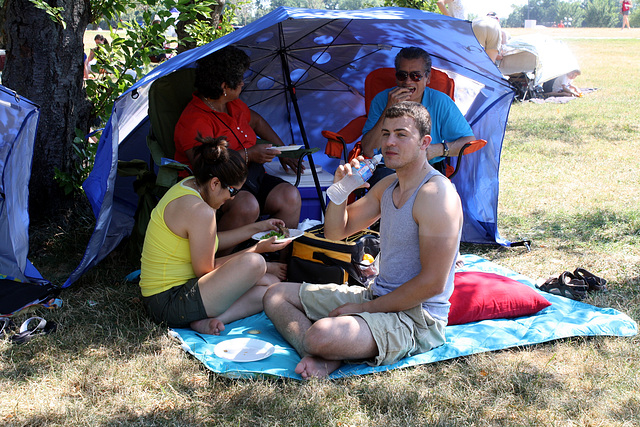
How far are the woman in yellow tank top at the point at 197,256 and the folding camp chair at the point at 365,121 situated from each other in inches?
55.5

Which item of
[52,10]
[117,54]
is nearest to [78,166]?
[117,54]

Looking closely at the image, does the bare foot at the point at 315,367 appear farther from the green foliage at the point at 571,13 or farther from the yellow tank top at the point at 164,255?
the green foliage at the point at 571,13

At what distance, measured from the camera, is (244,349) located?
8.69 ft

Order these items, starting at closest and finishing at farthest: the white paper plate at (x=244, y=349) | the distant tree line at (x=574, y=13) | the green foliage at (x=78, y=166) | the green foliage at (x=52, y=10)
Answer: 1. the white paper plate at (x=244, y=349)
2. the green foliage at (x=52, y=10)
3. the green foliage at (x=78, y=166)
4. the distant tree line at (x=574, y=13)

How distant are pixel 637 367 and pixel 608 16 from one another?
250 ft

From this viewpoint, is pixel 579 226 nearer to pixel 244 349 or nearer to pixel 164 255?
pixel 244 349

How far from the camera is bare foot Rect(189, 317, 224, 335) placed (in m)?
2.85

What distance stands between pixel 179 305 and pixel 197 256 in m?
0.26

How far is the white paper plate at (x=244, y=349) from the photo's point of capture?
2.58 metres

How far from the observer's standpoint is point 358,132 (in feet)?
14.5

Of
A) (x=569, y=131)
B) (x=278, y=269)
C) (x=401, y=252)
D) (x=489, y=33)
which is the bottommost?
(x=278, y=269)

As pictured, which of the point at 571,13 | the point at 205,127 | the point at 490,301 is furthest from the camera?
the point at 571,13

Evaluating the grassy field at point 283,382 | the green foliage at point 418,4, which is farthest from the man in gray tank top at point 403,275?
the green foliage at point 418,4

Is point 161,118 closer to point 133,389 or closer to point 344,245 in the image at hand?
point 344,245
